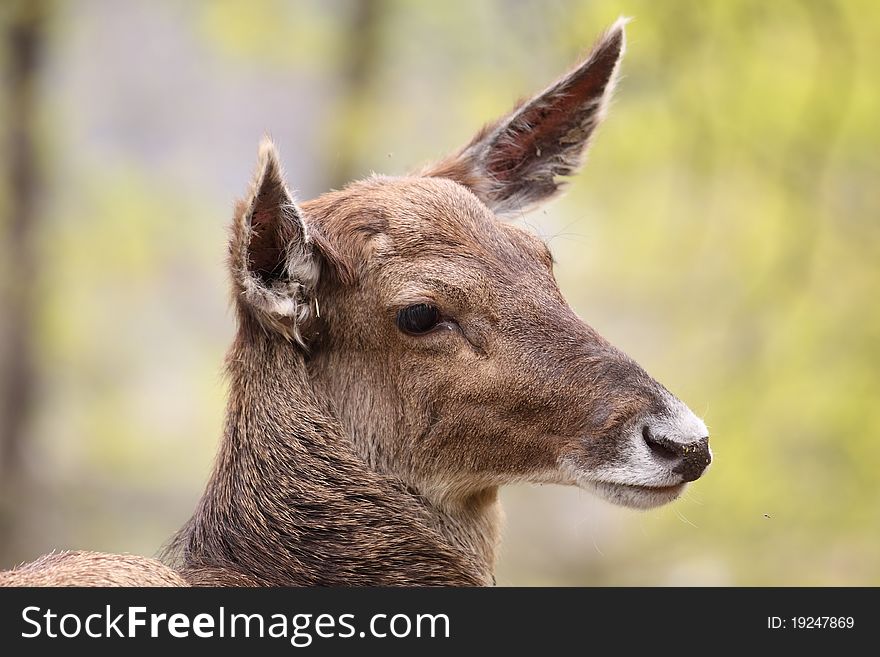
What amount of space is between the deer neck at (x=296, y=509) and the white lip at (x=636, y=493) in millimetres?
774

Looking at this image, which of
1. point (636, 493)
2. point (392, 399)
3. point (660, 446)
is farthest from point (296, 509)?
point (660, 446)

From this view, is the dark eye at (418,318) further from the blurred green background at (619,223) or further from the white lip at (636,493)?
the blurred green background at (619,223)

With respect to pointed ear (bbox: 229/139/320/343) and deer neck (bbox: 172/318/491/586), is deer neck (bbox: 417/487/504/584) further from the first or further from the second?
pointed ear (bbox: 229/139/320/343)

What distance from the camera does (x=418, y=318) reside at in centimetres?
501

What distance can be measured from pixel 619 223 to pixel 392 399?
31.0 feet

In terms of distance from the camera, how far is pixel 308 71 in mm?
15992

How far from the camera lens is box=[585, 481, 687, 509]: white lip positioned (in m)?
4.71

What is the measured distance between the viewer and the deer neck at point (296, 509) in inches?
195

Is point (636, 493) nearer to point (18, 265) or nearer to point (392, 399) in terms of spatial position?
point (392, 399)

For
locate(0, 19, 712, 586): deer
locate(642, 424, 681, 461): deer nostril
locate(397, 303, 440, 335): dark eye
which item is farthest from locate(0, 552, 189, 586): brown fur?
locate(642, 424, 681, 461): deer nostril

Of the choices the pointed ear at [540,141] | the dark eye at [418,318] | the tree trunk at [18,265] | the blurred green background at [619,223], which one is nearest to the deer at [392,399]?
the dark eye at [418,318]

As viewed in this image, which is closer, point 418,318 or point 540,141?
point 418,318

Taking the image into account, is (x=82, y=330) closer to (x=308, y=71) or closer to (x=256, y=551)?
(x=308, y=71)
